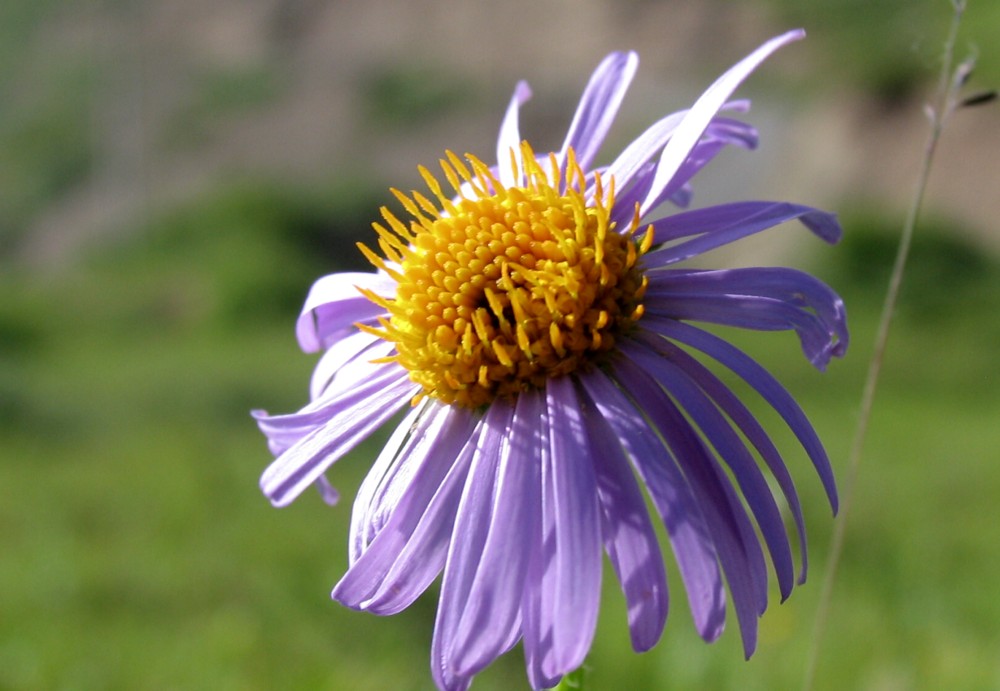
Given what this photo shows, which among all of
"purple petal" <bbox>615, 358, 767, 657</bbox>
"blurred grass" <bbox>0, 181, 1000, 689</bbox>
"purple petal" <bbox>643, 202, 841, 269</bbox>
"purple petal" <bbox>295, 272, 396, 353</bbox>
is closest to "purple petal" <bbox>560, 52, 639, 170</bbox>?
"purple petal" <bbox>643, 202, 841, 269</bbox>

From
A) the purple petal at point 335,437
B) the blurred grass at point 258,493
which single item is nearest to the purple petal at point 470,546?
the purple petal at point 335,437

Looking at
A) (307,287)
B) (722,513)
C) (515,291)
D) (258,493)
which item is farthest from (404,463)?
(307,287)

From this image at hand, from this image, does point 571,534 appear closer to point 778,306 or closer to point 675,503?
point 675,503

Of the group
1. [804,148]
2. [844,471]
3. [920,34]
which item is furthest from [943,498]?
[804,148]

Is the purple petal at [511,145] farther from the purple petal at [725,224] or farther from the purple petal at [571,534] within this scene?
the purple petal at [571,534]

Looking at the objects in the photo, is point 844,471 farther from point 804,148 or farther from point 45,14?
point 45,14
